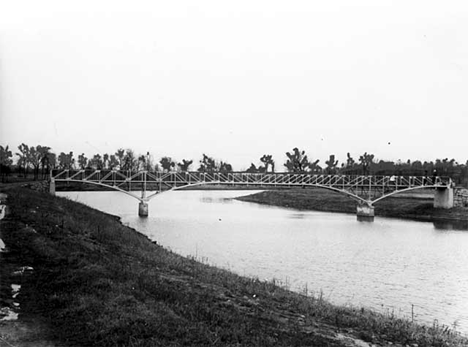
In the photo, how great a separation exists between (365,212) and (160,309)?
2742 inches

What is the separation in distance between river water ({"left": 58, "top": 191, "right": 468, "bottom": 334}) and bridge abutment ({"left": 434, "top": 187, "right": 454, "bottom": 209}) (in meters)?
22.1

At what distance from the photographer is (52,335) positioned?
7891 millimetres

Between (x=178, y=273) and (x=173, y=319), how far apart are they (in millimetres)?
7295

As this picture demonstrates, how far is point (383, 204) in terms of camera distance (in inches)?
3386

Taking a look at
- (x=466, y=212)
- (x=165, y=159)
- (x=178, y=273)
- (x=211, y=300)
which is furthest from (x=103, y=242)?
(x=165, y=159)

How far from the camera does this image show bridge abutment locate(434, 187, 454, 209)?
2959 inches

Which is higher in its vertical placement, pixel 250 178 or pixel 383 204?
pixel 250 178

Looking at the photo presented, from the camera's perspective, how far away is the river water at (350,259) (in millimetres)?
19703

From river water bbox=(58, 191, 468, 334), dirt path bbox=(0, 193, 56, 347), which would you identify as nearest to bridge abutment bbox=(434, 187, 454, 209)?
river water bbox=(58, 191, 468, 334)

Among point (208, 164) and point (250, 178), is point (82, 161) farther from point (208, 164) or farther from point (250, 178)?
point (250, 178)

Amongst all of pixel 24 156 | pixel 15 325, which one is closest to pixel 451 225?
pixel 15 325

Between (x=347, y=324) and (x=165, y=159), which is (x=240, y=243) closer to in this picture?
(x=347, y=324)

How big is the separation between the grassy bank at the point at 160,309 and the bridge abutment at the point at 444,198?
223 feet

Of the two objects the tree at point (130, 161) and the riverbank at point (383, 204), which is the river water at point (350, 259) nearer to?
the riverbank at point (383, 204)
